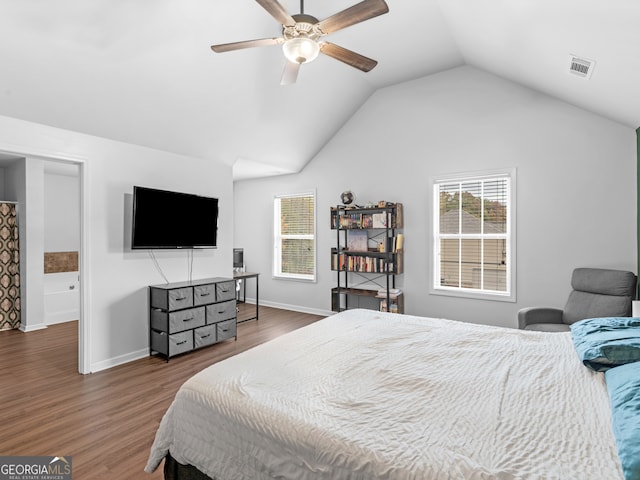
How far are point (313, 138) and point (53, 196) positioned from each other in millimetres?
4571

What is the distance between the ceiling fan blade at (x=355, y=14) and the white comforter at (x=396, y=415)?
1970 mm

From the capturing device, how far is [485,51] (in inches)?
147

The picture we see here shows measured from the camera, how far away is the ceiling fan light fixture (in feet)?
7.33

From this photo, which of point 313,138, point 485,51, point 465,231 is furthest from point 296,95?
point 465,231

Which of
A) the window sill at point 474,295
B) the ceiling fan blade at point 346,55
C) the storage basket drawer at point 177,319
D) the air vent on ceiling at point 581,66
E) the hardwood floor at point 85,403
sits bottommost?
the hardwood floor at point 85,403

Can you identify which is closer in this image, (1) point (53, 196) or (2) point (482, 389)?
(2) point (482, 389)

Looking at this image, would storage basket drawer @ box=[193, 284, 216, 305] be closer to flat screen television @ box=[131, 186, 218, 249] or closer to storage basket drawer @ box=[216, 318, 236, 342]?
storage basket drawer @ box=[216, 318, 236, 342]

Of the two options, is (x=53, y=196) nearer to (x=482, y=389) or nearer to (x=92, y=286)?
(x=92, y=286)

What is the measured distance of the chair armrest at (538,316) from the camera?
3451 millimetres

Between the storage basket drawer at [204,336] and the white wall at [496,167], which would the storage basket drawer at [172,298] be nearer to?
the storage basket drawer at [204,336]

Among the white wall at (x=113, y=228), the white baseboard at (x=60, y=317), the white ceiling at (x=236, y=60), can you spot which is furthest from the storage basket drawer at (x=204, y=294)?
the white baseboard at (x=60, y=317)

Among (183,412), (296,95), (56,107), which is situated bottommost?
(183,412)

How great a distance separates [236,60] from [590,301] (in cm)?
428

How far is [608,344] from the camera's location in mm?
1617
